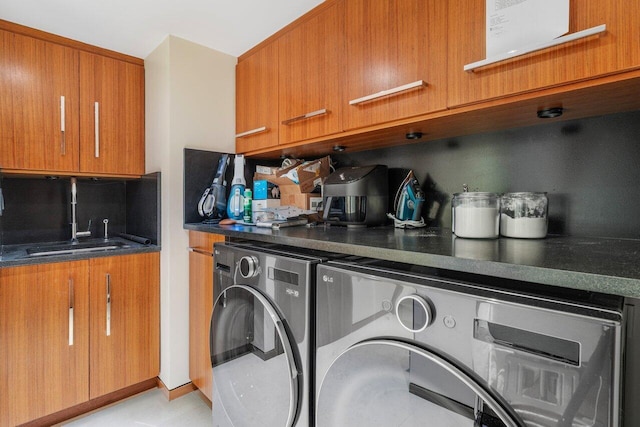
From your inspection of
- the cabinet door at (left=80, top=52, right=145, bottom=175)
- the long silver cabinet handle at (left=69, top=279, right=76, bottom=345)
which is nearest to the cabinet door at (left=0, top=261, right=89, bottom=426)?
the long silver cabinet handle at (left=69, top=279, right=76, bottom=345)

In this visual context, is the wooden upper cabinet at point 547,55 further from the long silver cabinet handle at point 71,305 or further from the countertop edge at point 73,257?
the long silver cabinet handle at point 71,305

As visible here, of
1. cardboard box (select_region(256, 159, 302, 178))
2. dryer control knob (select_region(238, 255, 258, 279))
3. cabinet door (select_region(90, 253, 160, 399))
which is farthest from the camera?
cardboard box (select_region(256, 159, 302, 178))

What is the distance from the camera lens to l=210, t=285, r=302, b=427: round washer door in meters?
1.10

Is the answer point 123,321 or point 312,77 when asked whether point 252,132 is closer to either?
point 312,77

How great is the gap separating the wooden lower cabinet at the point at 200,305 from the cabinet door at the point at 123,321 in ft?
0.81

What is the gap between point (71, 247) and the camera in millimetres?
1915

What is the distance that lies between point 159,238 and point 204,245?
1.16 ft

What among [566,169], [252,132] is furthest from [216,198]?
[566,169]

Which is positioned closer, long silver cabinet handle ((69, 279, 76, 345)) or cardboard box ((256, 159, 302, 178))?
long silver cabinet handle ((69, 279, 76, 345))

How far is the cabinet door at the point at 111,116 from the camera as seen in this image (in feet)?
6.22

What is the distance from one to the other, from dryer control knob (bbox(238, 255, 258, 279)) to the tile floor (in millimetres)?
995

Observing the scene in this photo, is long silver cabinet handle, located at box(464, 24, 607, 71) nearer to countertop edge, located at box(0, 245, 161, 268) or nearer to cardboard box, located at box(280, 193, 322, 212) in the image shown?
cardboard box, located at box(280, 193, 322, 212)

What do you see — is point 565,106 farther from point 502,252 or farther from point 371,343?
point 371,343

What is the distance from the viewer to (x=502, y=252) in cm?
83
